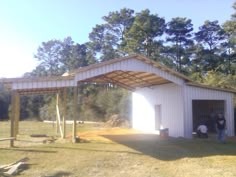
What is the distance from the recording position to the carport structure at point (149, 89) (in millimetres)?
17500

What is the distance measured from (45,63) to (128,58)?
58.9 metres

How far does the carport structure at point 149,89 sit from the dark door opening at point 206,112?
2.24m

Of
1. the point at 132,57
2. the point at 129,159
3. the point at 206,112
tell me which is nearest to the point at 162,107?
the point at 206,112

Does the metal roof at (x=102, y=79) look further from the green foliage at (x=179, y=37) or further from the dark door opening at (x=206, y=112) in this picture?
the green foliage at (x=179, y=37)

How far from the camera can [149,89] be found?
26.7 metres

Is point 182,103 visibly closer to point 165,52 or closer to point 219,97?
point 219,97

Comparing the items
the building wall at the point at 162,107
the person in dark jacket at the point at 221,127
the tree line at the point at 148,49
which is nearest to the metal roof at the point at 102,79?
the building wall at the point at 162,107

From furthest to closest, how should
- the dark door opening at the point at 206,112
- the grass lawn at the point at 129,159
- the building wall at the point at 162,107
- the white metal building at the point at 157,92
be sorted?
the dark door opening at the point at 206,112 < the building wall at the point at 162,107 < the white metal building at the point at 157,92 < the grass lawn at the point at 129,159

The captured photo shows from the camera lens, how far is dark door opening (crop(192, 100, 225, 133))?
25.1 meters

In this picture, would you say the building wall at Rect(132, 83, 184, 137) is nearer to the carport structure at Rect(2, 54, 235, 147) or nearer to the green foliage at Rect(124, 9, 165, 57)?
the carport structure at Rect(2, 54, 235, 147)

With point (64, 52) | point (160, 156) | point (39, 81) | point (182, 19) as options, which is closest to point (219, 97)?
point (160, 156)

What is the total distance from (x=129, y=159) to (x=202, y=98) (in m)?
9.18

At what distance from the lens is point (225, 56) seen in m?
45.8

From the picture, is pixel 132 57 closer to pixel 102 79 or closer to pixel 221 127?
pixel 221 127
